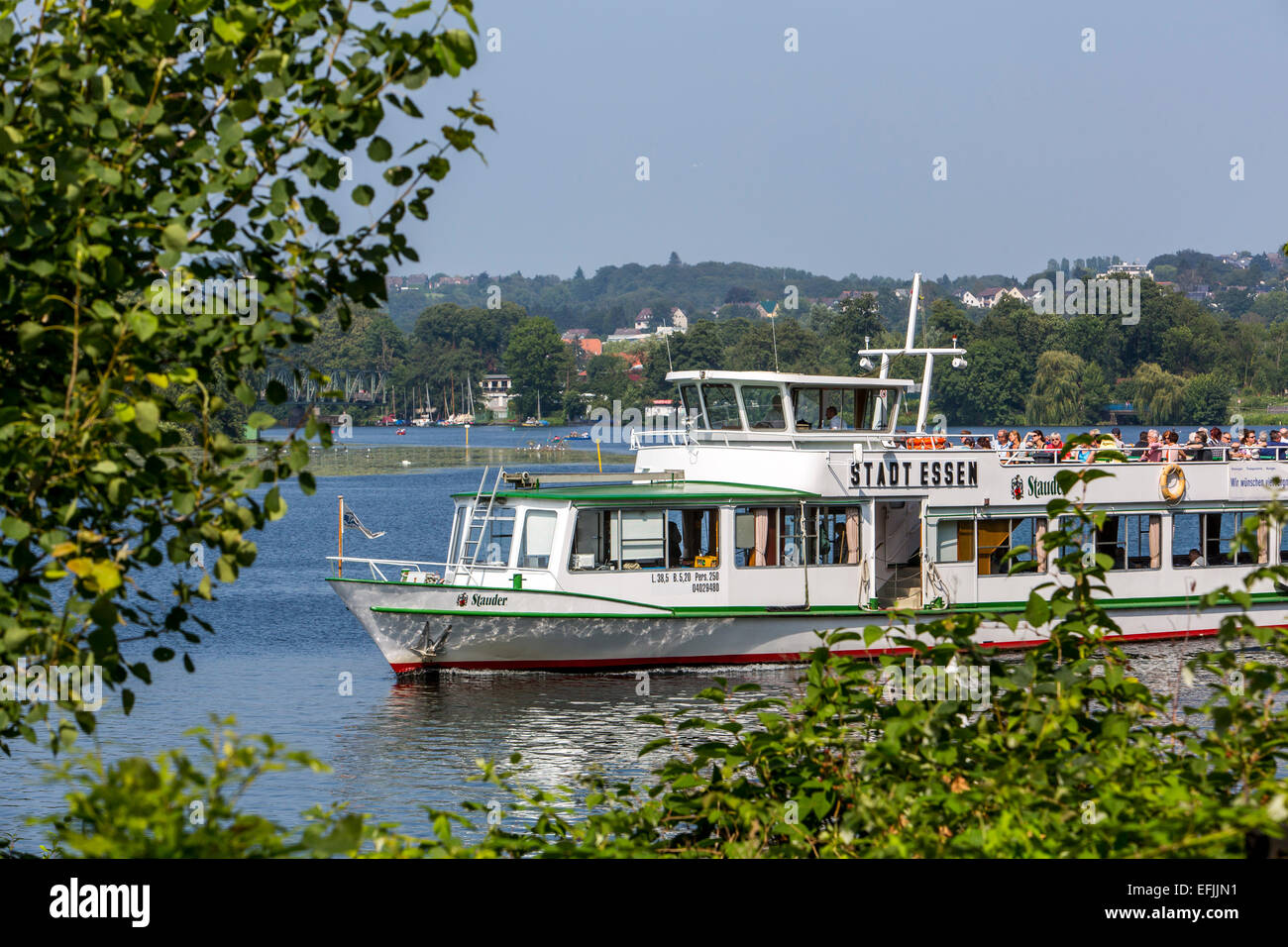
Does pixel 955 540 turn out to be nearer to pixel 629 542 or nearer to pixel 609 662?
pixel 629 542

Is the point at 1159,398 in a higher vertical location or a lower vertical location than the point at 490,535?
higher

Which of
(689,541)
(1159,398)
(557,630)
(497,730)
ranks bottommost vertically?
(497,730)

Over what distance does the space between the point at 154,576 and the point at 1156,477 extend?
30.2 m

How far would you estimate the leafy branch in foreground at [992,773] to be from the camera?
4.94 meters

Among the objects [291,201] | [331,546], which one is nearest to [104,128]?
[291,201]

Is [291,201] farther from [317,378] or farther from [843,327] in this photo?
[843,327]

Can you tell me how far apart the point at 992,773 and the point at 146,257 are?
3817 mm

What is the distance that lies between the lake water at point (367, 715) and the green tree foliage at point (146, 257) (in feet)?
34.7

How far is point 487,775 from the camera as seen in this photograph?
5.76 m

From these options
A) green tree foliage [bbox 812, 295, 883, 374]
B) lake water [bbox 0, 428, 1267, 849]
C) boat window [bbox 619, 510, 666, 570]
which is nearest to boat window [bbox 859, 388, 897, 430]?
boat window [bbox 619, 510, 666, 570]

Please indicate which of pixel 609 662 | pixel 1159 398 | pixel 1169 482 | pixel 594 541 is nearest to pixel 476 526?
pixel 594 541

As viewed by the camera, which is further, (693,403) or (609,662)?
(693,403)

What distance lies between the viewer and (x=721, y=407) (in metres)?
Result: 26.2
